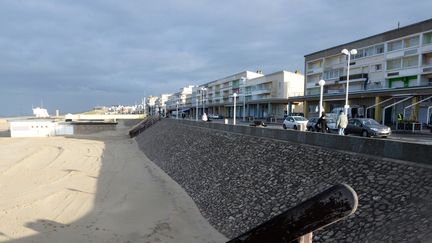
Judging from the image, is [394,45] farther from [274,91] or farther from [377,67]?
[274,91]

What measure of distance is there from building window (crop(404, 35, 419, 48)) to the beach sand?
3954 cm

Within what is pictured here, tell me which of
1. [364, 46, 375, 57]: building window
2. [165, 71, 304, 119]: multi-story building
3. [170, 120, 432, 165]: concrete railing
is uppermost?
[364, 46, 375, 57]: building window

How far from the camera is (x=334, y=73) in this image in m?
58.3

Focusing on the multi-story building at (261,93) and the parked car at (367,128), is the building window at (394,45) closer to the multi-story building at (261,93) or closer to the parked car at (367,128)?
the multi-story building at (261,93)

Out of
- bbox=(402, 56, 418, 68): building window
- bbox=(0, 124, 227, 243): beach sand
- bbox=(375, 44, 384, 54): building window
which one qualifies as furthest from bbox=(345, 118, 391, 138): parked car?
bbox=(375, 44, 384, 54): building window

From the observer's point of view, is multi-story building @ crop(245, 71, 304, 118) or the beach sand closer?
the beach sand

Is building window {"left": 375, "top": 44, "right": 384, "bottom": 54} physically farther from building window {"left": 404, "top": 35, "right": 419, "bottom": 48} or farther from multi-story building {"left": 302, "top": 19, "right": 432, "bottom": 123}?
building window {"left": 404, "top": 35, "right": 419, "bottom": 48}

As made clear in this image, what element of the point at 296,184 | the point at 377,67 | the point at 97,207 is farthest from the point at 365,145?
the point at 377,67

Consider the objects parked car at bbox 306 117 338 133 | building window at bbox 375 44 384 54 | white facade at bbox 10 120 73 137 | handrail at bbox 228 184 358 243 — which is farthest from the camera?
white facade at bbox 10 120 73 137

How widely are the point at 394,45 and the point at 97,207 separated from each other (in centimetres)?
4768

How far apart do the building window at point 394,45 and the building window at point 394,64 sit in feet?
5.78

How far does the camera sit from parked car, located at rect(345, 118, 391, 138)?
22.1 meters

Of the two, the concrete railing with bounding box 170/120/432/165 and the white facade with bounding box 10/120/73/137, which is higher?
the concrete railing with bounding box 170/120/432/165

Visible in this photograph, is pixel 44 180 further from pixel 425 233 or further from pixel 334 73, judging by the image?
pixel 334 73
